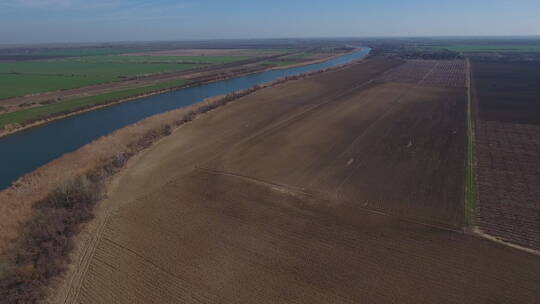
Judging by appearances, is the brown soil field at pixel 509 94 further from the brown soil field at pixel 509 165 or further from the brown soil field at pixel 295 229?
the brown soil field at pixel 295 229

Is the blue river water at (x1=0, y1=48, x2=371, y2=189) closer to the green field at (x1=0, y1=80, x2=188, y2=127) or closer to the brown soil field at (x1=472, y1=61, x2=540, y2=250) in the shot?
the green field at (x1=0, y1=80, x2=188, y2=127)

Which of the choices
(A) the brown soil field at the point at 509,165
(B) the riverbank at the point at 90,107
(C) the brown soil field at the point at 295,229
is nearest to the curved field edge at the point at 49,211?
(C) the brown soil field at the point at 295,229

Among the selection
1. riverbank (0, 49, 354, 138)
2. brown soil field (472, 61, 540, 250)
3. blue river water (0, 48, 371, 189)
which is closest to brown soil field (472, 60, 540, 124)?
brown soil field (472, 61, 540, 250)

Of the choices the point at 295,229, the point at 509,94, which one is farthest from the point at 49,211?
the point at 509,94

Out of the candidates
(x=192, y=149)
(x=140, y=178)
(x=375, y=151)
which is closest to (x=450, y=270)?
(x=375, y=151)

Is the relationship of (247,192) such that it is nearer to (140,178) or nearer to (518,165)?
(140,178)

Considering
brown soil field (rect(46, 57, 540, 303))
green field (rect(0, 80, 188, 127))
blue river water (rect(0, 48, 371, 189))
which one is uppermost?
green field (rect(0, 80, 188, 127))
